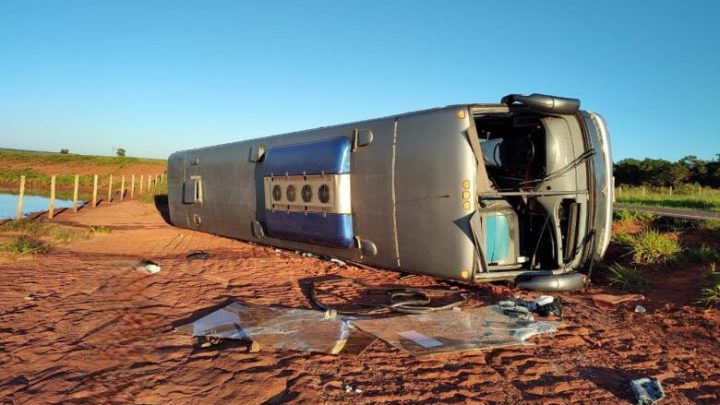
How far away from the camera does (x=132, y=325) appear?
4898 millimetres

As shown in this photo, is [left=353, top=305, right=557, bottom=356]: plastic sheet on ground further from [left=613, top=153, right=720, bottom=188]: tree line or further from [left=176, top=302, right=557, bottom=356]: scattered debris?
[left=613, top=153, right=720, bottom=188]: tree line

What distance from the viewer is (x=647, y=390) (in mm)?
3273

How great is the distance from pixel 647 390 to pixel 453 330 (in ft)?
5.60

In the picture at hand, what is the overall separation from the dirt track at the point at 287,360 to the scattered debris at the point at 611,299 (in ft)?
0.45

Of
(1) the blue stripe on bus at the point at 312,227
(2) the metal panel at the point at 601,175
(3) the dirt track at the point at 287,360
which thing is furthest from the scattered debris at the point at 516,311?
(1) the blue stripe on bus at the point at 312,227

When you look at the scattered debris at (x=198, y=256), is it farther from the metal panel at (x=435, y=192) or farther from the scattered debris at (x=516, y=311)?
the scattered debris at (x=516, y=311)

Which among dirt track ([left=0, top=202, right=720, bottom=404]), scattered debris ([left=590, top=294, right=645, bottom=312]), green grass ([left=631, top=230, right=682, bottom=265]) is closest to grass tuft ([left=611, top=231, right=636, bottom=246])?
green grass ([left=631, top=230, right=682, bottom=265])

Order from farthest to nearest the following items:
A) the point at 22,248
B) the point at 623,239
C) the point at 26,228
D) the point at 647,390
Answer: the point at 26,228 → the point at 22,248 → the point at 623,239 → the point at 647,390

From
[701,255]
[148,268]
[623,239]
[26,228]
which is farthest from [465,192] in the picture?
[26,228]

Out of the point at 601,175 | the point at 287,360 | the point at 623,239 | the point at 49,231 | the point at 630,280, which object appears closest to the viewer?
the point at 287,360

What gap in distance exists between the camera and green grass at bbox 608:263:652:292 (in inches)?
250

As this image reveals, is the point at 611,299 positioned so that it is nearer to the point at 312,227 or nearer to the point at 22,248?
the point at 312,227

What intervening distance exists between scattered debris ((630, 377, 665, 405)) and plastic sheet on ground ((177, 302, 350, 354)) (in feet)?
7.63

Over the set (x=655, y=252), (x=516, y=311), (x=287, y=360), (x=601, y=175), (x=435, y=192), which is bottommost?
(x=287, y=360)
